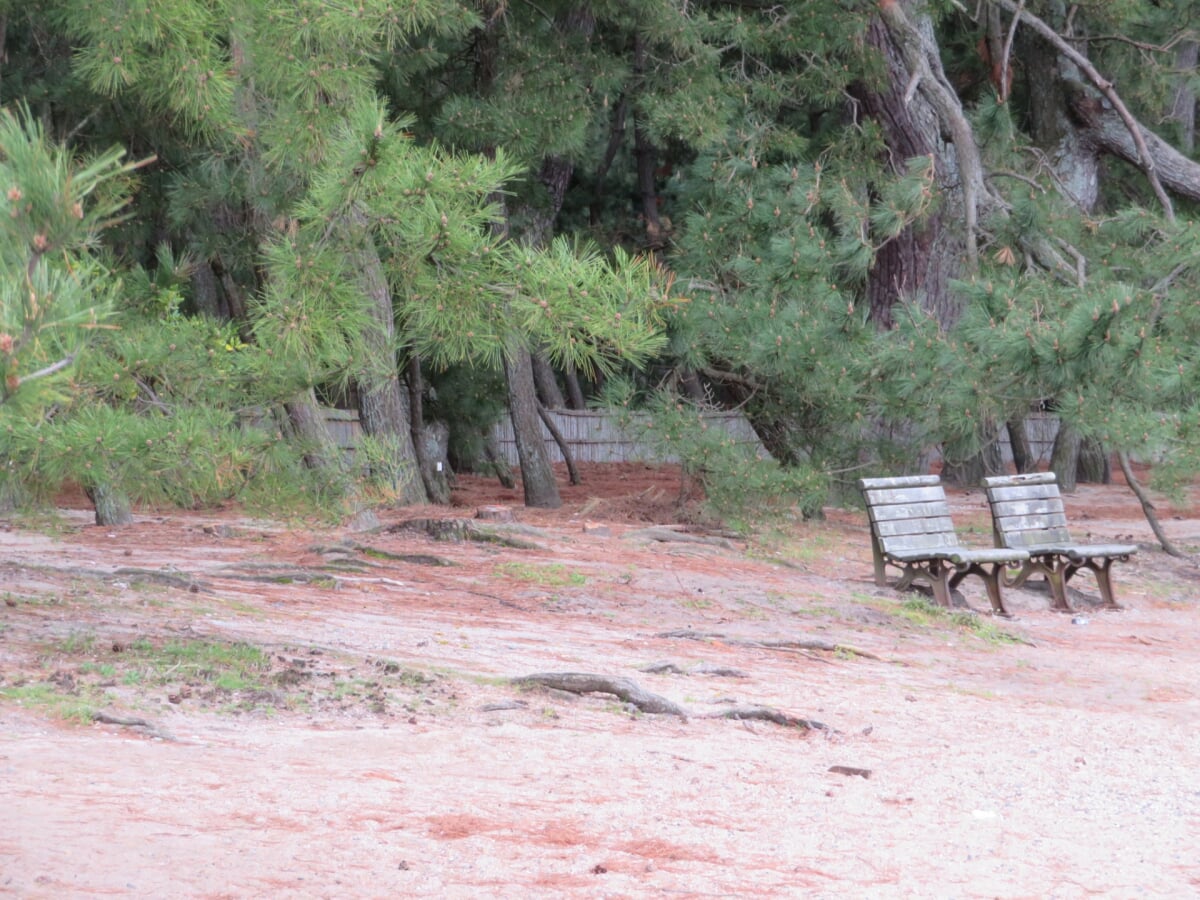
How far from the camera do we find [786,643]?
7.10m

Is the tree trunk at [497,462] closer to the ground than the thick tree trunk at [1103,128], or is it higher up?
closer to the ground

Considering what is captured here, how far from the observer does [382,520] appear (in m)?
12.5

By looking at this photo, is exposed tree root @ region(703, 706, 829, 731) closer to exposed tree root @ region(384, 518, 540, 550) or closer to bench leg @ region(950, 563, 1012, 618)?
bench leg @ region(950, 563, 1012, 618)

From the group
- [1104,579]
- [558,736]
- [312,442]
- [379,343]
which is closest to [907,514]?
[1104,579]

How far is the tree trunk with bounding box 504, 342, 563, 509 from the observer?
1480cm

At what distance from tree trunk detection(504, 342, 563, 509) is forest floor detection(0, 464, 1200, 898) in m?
5.33

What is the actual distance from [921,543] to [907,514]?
0.69 feet

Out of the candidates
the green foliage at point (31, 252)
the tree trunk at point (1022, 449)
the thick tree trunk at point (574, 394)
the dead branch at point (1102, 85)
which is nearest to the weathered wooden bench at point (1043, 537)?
the dead branch at point (1102, 85)

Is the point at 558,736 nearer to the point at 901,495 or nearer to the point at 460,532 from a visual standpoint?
the point at 901,495

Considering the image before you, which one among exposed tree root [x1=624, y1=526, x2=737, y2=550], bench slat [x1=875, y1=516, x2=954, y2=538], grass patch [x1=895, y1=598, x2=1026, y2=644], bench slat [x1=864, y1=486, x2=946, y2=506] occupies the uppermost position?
bench slat [x1=864, y1=486, x2=946, y2=506]

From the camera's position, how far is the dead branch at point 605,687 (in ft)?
17.7

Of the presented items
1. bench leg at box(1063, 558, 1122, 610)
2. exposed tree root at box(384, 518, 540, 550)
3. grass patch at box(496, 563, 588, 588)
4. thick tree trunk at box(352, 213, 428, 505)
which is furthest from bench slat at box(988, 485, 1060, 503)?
thick tree trunk at box(352, 213, 428, 505)

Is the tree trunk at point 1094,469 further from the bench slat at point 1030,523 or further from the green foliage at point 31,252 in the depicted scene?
the green foliage at point 31,252

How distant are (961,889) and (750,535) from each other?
334 inches
